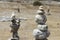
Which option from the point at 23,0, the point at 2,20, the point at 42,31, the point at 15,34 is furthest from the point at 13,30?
the point at 23,0

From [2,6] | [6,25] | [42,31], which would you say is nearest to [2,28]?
[6,25]

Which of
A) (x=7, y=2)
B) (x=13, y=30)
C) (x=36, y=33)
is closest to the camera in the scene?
(x=36, y=33)

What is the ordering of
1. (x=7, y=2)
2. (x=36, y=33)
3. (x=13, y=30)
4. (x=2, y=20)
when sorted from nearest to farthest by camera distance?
(x=36, y=33)
(x=13, y=30)
(x=2, y=20)
(x=7, y=2)

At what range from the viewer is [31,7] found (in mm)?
33500

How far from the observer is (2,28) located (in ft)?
63.0

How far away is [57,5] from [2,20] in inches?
564

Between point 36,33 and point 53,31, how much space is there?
1109 cm

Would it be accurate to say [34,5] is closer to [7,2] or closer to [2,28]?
[7,2]

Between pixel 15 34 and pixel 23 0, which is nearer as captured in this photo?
pixel 15 34

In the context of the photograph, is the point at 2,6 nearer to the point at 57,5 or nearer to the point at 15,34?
the point at 57,5

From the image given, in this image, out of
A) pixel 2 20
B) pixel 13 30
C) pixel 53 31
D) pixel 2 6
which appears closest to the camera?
pixel 13 30

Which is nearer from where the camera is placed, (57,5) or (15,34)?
(15,34)

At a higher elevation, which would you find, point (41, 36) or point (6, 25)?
point (41, 36)

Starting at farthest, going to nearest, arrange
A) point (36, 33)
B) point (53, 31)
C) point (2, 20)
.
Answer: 1. point (2, 20)
2. point (53, 31)
3. point (36, 33)
